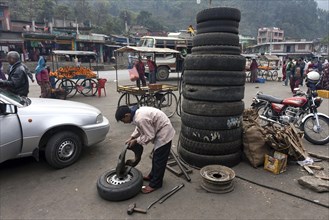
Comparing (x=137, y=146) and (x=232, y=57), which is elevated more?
(x=232, y=57)

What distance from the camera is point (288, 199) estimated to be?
3.38m

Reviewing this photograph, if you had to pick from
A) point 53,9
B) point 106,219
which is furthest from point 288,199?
point 53,9

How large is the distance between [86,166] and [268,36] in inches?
3748

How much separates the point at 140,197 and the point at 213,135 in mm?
1526

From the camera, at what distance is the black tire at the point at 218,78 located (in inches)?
157

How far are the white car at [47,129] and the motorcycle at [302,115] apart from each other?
4.02 m

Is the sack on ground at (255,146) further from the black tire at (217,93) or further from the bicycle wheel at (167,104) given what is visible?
the bicycle wheel at (167,104)

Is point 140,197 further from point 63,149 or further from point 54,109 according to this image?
point 54,109

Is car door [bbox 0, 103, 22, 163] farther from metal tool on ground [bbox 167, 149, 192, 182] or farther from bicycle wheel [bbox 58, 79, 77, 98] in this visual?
bicycle wheel [bbox 58, 79, 77, 98]

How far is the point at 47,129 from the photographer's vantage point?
3945 mm

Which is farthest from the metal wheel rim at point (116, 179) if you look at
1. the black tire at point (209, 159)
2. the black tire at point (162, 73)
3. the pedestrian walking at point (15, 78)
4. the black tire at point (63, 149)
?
the black tire at point (162, 73)

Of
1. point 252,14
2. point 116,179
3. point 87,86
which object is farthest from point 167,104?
point 252,14

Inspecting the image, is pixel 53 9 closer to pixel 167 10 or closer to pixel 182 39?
pixel 182 39

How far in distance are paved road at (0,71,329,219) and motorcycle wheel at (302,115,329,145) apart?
1.06m
